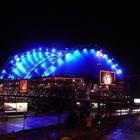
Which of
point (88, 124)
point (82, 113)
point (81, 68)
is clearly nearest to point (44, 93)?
point (81, 68)

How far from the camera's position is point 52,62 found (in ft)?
334

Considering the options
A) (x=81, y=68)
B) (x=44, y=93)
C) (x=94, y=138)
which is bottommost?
(x=94, y=138)

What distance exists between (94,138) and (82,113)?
11.5 meters

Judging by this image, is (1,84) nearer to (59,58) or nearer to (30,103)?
(59,58)

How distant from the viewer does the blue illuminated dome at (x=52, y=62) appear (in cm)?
10181

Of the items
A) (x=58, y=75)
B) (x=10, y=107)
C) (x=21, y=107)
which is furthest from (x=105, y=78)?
(x=58, y=75)

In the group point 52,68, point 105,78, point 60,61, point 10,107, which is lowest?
point 10,107

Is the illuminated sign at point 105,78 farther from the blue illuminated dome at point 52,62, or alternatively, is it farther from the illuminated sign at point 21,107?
the blue illuminated dome at point 52,62

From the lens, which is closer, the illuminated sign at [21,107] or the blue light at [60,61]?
the illuminated sign at [21,107]

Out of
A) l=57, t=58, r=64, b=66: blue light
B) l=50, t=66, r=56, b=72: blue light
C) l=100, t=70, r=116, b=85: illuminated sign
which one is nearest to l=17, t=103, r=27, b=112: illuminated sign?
l=100, t=70, r=116, b=85: illuminated sign

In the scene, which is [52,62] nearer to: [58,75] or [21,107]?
[58,75]

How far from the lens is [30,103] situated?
79.7 meters

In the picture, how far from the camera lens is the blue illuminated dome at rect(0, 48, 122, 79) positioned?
10181 cm

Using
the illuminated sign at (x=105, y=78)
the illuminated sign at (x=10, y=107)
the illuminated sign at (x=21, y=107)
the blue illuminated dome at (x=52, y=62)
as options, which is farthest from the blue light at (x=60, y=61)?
the illuminated sign at (x=105, y=78)
